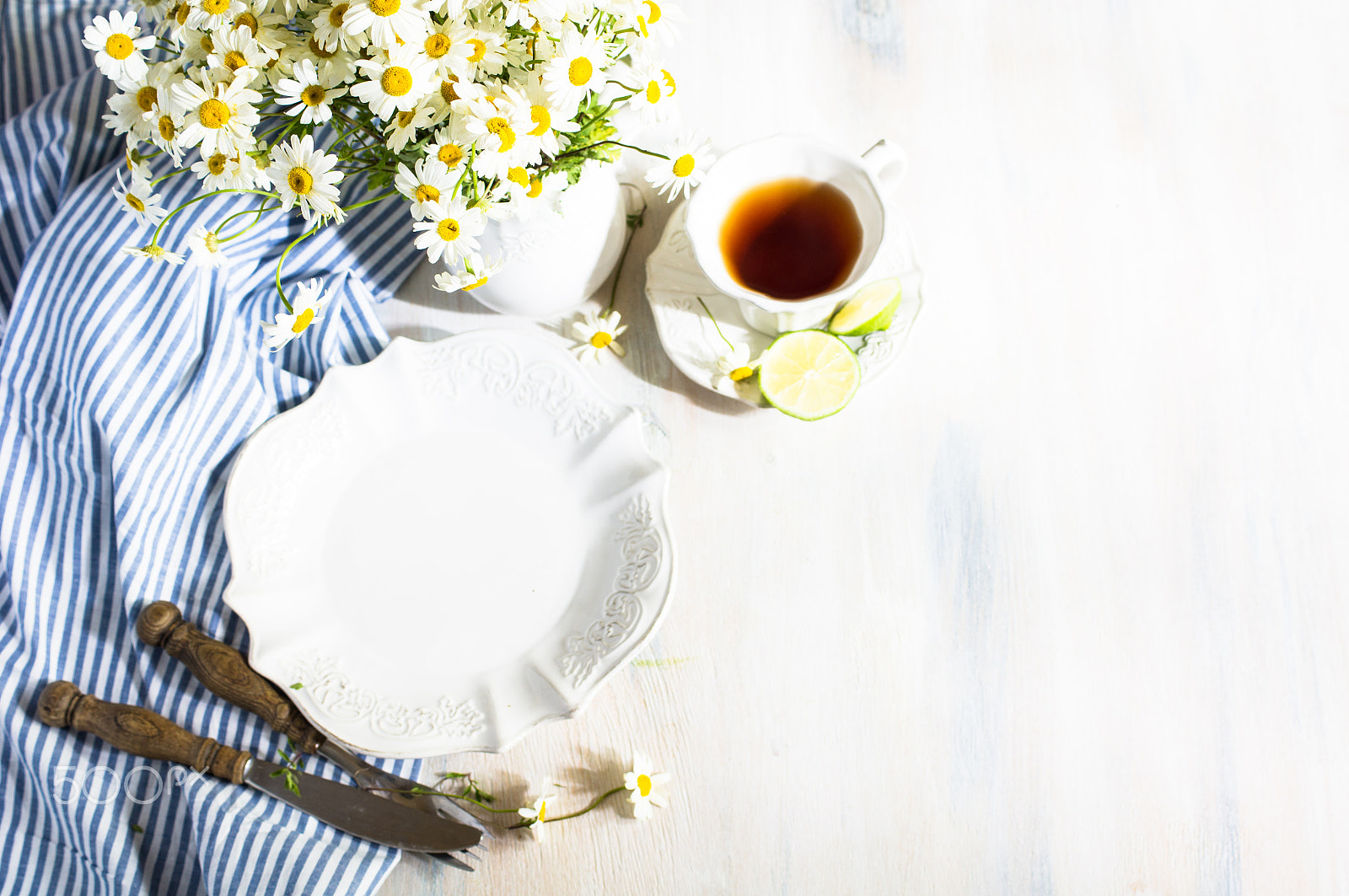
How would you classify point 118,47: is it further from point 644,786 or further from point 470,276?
point 644,786

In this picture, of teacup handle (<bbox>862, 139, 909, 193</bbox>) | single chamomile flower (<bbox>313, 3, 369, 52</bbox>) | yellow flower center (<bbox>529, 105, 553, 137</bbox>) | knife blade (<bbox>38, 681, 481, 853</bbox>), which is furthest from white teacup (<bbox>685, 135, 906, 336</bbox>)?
knife blade (<bbox>38, 681, 481, 853</bbox>)

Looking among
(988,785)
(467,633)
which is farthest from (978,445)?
(467,633)

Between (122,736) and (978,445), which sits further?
(978,445)

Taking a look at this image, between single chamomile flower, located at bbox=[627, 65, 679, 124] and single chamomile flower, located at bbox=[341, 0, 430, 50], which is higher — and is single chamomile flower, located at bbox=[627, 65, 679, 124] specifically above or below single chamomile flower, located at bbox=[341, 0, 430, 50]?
above

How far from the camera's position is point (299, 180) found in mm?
647

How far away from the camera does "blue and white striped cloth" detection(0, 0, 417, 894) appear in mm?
919

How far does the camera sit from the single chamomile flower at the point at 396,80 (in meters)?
0.59

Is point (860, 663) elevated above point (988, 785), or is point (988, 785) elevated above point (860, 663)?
point (860, 663)

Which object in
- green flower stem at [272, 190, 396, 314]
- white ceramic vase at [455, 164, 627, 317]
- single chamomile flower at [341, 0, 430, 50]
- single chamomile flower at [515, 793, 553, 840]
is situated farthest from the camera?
single chamomile flower at [515, 793, 553, 840]

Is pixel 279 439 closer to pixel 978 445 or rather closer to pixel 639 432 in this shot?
pixel 639 432

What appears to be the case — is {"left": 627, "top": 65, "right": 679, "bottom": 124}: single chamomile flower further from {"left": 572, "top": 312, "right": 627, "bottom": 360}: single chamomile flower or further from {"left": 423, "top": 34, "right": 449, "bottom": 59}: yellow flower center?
{"left": 572, "top": 312, "right": 627, "bottom": 360}: single chamomile flower

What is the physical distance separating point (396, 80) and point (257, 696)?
645 mm

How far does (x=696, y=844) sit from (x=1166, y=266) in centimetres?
88

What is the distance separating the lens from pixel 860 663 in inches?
39.3
